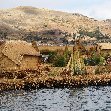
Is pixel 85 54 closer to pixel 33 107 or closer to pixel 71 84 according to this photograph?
pixel 71 84

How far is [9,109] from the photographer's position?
42.1 metres

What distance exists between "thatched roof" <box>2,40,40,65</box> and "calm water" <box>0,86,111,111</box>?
1292 centimetres

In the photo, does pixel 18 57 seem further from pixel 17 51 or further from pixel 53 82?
pixel 53 82

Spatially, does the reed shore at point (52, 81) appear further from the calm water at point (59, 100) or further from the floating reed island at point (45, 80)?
the calm water at point (59, 100)

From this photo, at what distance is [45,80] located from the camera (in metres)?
57.1

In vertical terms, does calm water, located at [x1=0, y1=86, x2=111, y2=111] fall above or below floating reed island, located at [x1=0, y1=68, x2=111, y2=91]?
below

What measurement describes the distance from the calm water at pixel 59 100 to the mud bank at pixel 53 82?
1.65m

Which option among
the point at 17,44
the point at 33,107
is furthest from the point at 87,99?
the point at 17,44

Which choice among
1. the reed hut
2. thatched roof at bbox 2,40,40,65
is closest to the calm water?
the reed hut

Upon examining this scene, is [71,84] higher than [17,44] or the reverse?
the reverse

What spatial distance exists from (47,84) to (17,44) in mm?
18531

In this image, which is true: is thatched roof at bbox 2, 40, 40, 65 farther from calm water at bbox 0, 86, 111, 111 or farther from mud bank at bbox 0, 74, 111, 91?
calm water at bbox 0, 86, 111, 111

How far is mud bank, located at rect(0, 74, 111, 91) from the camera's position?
179 feet

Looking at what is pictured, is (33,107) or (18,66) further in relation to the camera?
(18,66)
